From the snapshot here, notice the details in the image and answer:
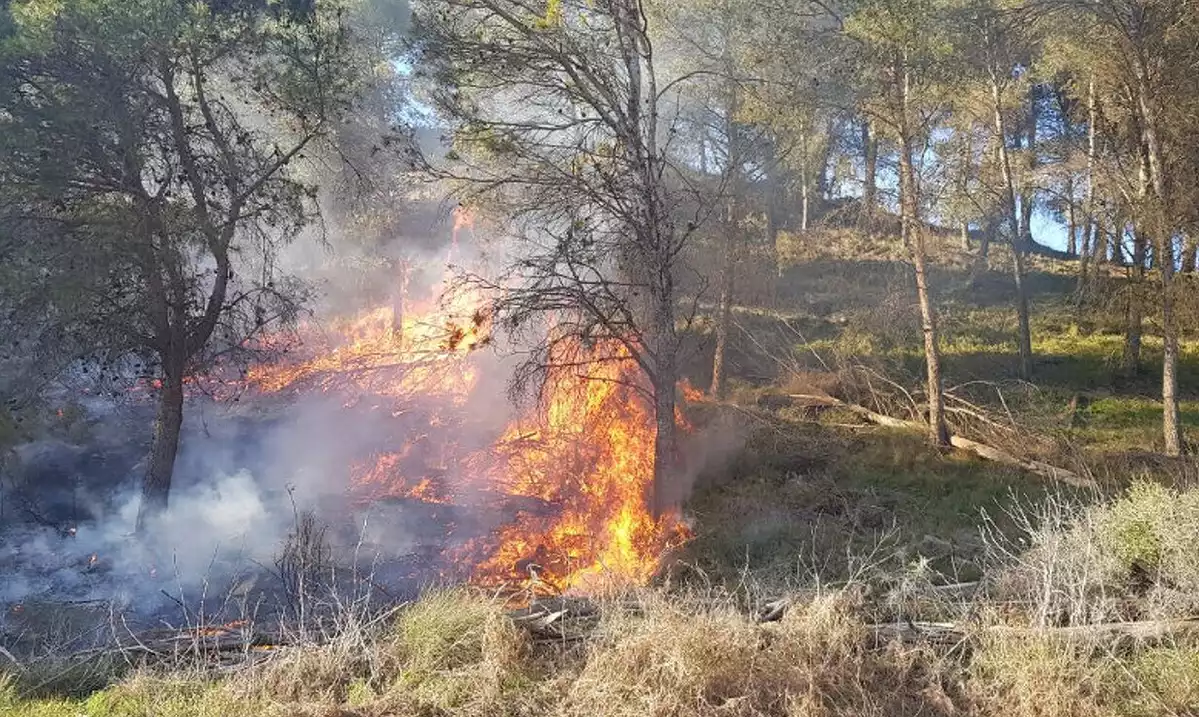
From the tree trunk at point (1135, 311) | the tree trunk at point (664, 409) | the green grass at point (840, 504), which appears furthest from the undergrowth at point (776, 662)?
the tree trunk at point (1135, 311)

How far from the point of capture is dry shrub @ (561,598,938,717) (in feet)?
16.3

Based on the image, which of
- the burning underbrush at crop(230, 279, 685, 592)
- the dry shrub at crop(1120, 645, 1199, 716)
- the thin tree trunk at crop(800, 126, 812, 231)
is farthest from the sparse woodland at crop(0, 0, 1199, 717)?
the thin tree trunk at crop(800, 126, 812, 231)

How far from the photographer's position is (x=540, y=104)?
37.6 feet

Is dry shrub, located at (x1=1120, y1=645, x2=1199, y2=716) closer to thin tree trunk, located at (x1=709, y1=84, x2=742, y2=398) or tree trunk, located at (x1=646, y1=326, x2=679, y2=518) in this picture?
tree trunk, located at (x1=646, y1=326, x2=679, y2=518)

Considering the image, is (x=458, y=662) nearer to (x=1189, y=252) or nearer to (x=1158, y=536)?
(x=1158, y=536)

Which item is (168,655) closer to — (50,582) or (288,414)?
(50,582)

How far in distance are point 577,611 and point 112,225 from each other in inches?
326

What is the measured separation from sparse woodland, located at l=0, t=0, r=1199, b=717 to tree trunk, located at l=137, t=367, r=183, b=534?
0.04 metres

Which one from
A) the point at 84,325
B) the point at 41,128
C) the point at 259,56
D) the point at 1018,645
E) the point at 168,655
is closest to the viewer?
the point at 1018,645

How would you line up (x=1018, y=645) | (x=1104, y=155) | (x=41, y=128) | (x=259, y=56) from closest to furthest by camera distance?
1. (x=1018, y=645)
2. (x=41, y=128)
3. (x=259, y=56)
4. (x=1104, y=155)

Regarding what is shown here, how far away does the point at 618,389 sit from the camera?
14062 millimetres

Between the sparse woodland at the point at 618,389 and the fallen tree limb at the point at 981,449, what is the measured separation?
0.28ft

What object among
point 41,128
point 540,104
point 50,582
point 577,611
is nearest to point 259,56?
point 41,128

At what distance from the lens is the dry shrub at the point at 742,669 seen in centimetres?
496
